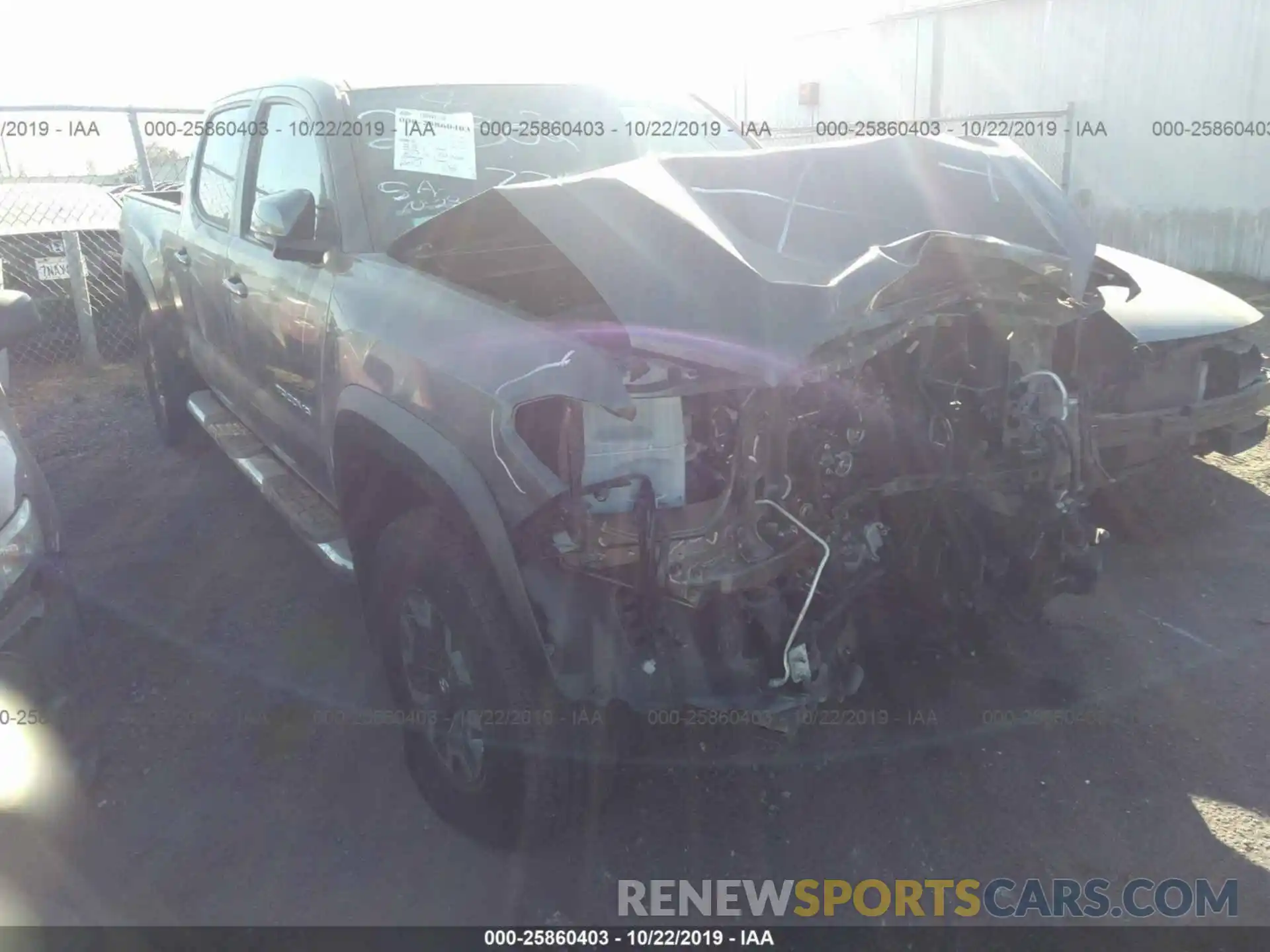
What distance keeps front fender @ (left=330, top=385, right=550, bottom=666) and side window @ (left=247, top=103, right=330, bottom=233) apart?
3.18 feet

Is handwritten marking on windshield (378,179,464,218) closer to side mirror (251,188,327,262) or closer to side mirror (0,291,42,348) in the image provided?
side mirror (251,188,327,262)

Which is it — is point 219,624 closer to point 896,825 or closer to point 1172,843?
point 896,825

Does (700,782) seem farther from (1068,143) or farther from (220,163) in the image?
(1068,143)

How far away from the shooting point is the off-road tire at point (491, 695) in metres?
2.48

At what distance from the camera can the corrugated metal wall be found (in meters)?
10.1

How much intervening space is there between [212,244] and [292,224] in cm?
158

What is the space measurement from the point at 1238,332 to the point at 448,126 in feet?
10.6

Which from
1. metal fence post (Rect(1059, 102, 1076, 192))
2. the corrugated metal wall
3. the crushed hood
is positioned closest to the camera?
the crushed hood

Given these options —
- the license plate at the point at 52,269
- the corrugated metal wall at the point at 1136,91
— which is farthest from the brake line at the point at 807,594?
the corrugated metal wall at the point at 1136,91

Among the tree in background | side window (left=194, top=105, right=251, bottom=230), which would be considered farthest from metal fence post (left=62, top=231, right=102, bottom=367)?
side window (left=194, top=105, right=251, bottom=230)

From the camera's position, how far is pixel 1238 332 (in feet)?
13.4

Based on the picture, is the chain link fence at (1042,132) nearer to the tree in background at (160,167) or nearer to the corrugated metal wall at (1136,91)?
the corrugated metal wall at (1136,91)

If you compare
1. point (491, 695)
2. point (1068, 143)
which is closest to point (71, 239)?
point (491, 695)

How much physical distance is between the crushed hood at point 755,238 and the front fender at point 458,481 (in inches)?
18.8
